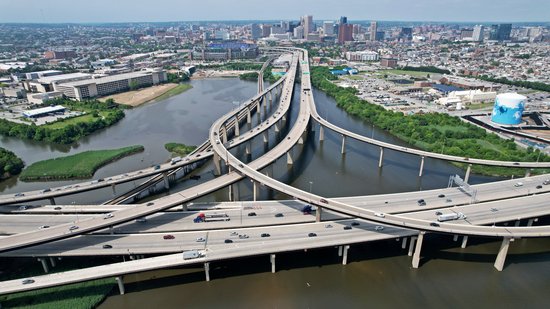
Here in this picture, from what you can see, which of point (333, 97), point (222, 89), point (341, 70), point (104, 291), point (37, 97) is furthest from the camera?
point (341, 70)

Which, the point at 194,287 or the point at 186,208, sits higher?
the point at 186,208

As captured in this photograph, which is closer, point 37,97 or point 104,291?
point 104,291

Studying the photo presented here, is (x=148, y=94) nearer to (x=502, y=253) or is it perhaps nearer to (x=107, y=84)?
(x=107, y=84)

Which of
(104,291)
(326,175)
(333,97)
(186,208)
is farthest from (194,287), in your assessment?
(333,97)

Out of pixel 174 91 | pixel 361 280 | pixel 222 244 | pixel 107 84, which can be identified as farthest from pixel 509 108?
pixel 107 84

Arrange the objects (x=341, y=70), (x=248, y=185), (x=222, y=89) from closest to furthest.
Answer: (x=248, y=185) < (x=222, y=89) < (x=341, y=70)

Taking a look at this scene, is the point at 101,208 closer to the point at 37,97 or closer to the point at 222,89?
the point at 37,97
